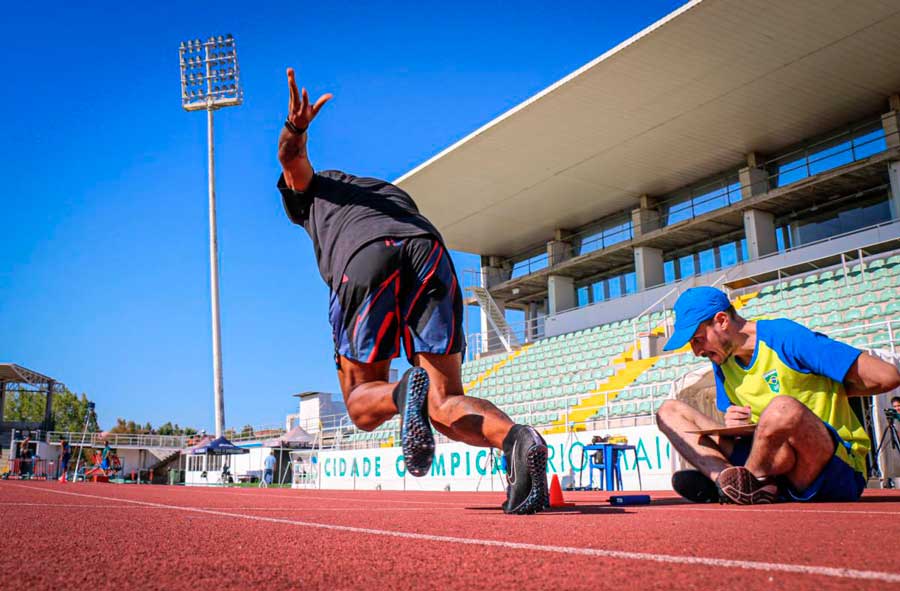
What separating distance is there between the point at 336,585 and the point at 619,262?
25.0 metres

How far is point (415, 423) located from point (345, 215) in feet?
3.59

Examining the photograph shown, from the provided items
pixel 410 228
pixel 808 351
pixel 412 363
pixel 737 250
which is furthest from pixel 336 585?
pixel 737 250

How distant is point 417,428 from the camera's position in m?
2.24

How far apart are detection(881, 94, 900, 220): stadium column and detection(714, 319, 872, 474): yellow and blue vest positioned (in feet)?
55.0

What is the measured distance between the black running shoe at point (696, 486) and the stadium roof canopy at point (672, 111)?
13094 mm

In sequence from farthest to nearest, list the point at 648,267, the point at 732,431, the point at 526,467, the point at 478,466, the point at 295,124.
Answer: the point at 648,267
the point at 478,466
the point at 732,431
the point at 295,124
the point at 526,467

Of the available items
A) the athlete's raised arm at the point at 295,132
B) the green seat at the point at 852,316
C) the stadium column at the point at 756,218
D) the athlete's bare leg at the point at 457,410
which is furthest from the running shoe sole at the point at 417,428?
the stadium column at the point at 756,218

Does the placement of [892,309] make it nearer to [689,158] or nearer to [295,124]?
[689,158]

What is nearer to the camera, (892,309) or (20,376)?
(892,309)

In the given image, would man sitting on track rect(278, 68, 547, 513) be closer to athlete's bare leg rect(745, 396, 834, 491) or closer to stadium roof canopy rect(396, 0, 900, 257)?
athlete's bare leg rect(745, 396, 834, 491)

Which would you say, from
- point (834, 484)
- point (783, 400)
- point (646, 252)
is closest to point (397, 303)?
point (783, 400)

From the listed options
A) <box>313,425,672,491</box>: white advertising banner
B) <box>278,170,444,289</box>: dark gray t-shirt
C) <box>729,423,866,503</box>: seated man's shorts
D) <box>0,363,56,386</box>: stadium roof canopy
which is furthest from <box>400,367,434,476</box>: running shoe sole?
<box>0,363,56,386</box>: stadium roof canopy

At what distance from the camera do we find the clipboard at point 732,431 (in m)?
3.27

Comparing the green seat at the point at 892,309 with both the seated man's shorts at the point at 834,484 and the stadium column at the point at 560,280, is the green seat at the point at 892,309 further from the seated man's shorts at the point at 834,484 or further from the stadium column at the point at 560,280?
the stadium column at the point at 560,280
